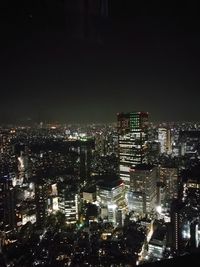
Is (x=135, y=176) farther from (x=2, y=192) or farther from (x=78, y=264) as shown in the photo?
(x=78, y=264)

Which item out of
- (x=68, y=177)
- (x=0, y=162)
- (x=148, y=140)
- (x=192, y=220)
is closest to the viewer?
(x=192, y=220)

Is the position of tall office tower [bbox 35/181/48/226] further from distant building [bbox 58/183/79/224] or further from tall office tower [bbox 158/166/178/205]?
tall office tower [bbox 158/166/178/205]

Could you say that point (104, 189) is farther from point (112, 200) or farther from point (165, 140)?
point (165, 140)

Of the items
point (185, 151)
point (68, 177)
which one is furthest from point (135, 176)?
point (185, 151)

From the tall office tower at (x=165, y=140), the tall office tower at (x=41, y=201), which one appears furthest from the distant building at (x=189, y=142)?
the tall office tower at (x=41, y=201)

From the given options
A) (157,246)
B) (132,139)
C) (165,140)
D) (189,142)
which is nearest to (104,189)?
(157,246)

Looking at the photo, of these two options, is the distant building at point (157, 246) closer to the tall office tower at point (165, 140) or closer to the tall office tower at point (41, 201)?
the tall office tower at point (41, 201)
